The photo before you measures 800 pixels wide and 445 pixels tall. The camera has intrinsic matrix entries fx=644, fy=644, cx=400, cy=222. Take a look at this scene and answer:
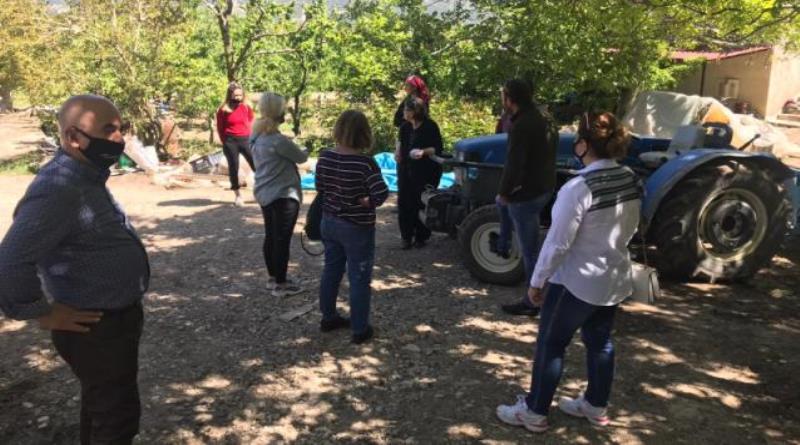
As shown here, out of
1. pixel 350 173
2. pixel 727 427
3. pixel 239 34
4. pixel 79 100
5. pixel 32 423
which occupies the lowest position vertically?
pixel 32 423

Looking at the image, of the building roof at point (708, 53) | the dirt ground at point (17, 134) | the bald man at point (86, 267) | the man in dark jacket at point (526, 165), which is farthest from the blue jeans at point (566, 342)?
the dirt ground at point (17, 134)

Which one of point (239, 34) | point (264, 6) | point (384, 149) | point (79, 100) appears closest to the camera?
point (79, 100)

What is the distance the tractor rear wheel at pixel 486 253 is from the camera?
17.8 ft

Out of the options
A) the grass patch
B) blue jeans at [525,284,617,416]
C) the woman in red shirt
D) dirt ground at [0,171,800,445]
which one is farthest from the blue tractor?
the grass patch

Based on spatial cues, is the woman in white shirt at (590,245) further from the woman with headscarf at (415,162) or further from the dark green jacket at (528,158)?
the woman with headscarf at (415,162)

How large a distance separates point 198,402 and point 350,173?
1614 millimetres

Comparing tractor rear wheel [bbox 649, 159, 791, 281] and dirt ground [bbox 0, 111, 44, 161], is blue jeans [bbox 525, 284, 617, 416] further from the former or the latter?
dirt ground [bbox 0, 111, 44, 161]

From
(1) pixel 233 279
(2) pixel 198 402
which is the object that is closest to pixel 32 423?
(2) pixel 198 402

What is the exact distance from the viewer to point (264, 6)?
12.6m

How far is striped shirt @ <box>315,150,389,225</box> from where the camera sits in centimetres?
403

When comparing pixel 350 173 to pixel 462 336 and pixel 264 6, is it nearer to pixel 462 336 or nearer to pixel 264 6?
pixel 462 336

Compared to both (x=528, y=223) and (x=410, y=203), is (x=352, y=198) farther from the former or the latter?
(x=410, y=203)

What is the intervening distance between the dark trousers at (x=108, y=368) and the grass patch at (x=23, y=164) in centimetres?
A: 1260

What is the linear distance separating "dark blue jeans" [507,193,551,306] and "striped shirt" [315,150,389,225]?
3.62 ft
